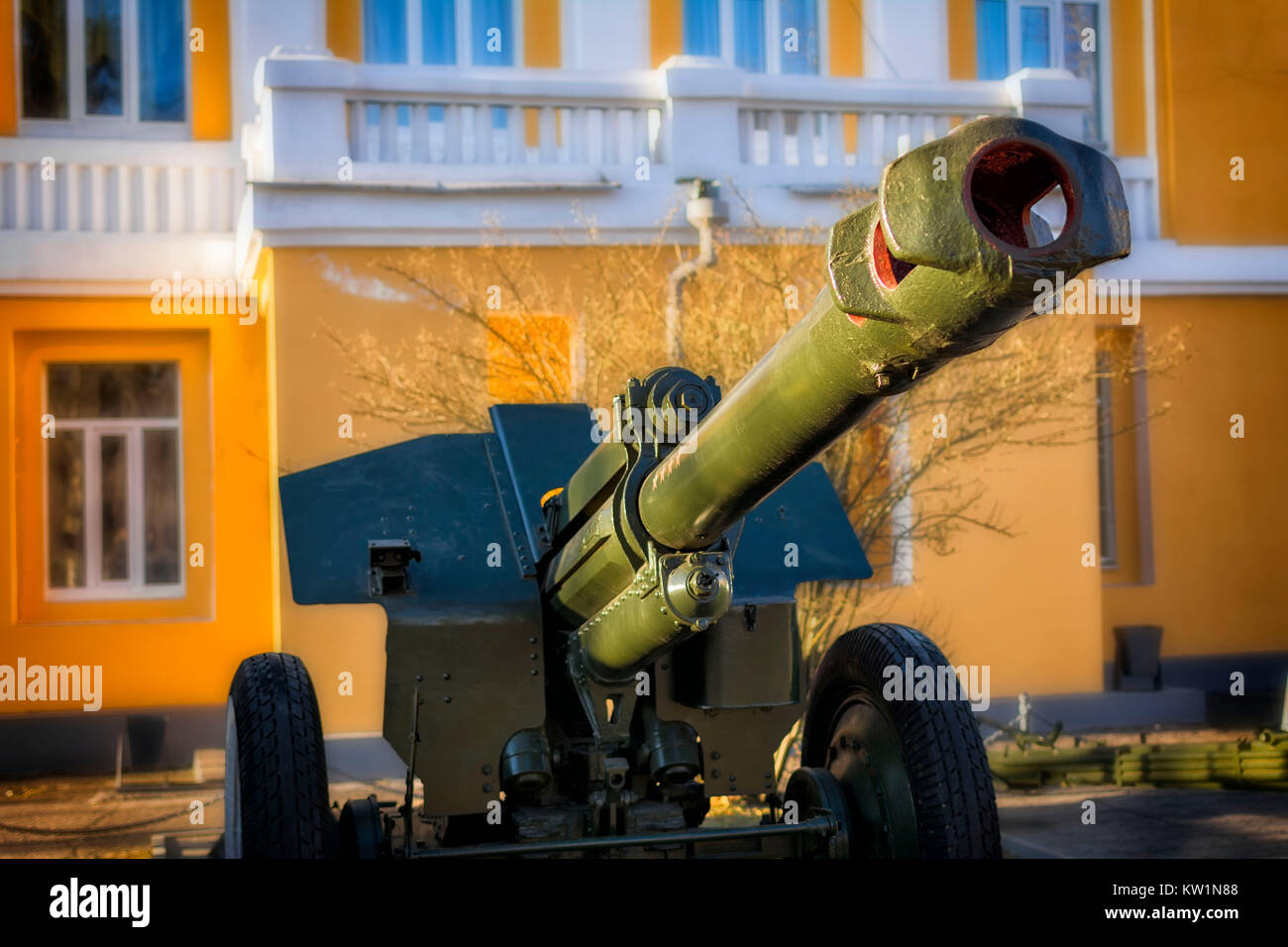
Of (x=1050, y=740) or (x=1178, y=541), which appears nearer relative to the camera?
(x=1050, y=740)

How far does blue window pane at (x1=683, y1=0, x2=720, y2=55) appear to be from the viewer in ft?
37.4

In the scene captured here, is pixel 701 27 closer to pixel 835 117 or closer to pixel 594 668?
pixel 835 117

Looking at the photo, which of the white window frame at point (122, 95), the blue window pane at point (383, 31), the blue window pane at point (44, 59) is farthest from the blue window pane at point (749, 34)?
the blue window pane at point (44, 59)

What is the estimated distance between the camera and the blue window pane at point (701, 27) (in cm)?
1140

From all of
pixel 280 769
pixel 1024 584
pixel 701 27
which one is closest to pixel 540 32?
pixel 701 27

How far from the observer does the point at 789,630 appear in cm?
448

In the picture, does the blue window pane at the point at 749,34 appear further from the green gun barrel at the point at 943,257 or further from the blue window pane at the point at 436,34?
the green gun barrel at the point at 943,257

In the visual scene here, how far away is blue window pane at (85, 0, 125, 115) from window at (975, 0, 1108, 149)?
6.72 m

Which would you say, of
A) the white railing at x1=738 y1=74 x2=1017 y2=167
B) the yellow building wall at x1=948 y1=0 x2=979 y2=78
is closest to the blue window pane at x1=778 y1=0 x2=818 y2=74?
the yellow building wall at x1=948 y1=0 x2=979 y2=78

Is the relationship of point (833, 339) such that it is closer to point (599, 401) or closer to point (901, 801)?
point (901, 801)
